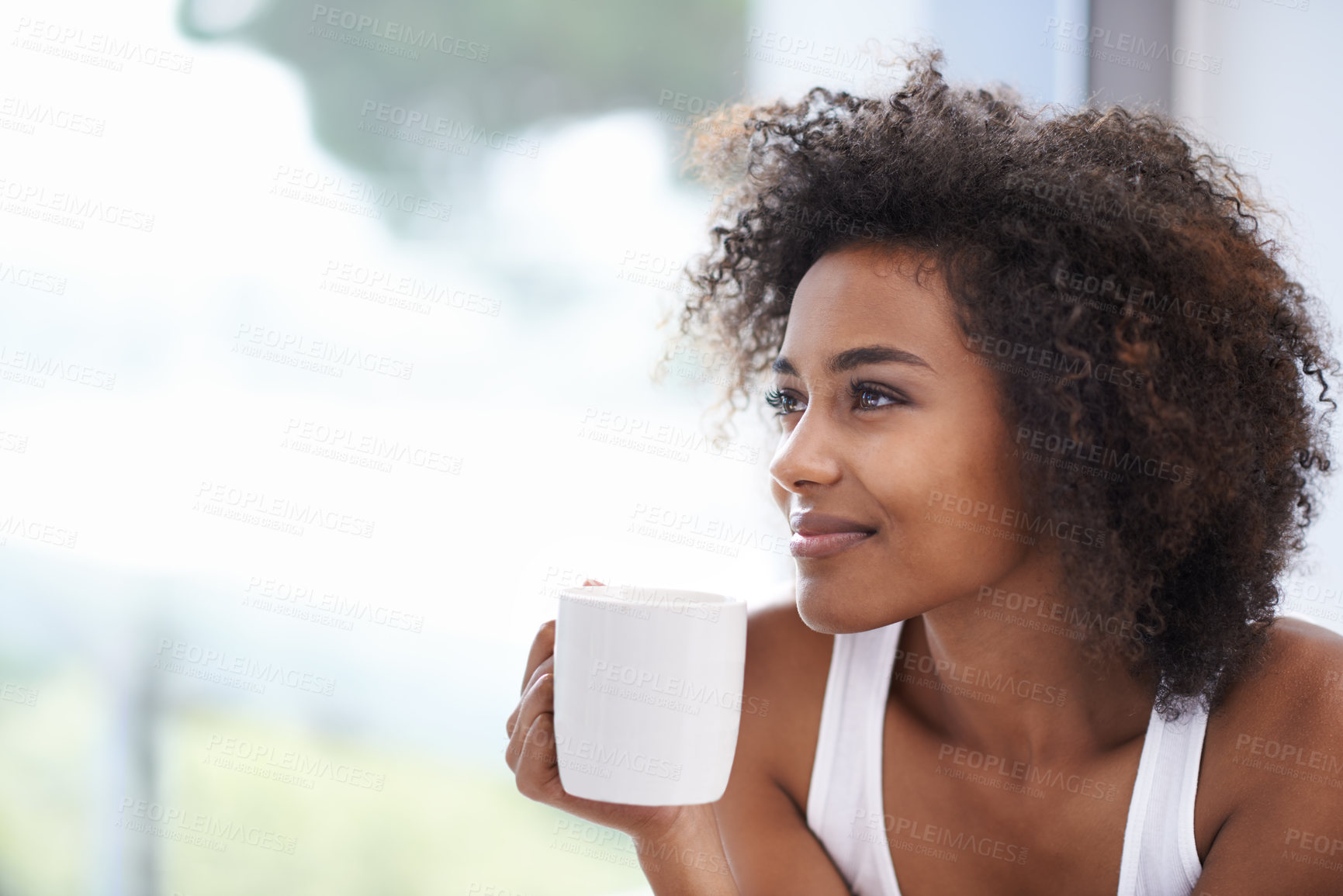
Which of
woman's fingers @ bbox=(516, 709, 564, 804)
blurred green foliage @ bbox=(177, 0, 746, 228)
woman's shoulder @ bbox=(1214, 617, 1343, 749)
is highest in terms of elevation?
blurred green foliage @ bbox=(177, 0, 746, 228)

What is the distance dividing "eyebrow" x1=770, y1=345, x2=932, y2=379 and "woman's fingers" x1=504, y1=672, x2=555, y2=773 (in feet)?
1.37

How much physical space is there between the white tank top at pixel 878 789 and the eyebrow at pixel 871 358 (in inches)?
12.6

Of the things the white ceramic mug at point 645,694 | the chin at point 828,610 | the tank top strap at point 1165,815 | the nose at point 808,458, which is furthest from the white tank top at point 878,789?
the white ceramic mug at point 645,694

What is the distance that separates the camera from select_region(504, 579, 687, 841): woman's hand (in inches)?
38.0

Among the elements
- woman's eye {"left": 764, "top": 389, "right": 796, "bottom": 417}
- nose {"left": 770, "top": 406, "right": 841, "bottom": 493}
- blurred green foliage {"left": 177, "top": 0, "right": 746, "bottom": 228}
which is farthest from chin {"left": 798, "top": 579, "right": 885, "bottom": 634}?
blurred green foliage {"left": 177, "top": 0, "right": 746, "bottom": 228}

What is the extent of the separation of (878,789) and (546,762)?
47 cm

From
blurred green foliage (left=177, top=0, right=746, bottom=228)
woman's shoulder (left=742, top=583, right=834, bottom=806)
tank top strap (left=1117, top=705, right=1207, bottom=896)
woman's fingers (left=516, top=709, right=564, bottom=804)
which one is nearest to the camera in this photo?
woman's fingers (left=516, top=709, right=564, bottom=804)

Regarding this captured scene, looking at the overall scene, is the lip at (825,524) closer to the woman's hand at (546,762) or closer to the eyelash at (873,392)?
the eyelash at (873,392)

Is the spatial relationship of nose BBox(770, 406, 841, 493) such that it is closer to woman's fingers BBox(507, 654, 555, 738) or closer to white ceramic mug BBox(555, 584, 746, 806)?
white ceramic mug BBox(555, 584, 746, 806)

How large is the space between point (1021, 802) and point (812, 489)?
503mm

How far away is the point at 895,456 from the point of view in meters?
1.00

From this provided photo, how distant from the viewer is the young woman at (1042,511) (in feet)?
3.35

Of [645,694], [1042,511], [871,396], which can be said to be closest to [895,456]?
[871,396]

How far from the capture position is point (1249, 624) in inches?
Result: 44.0
